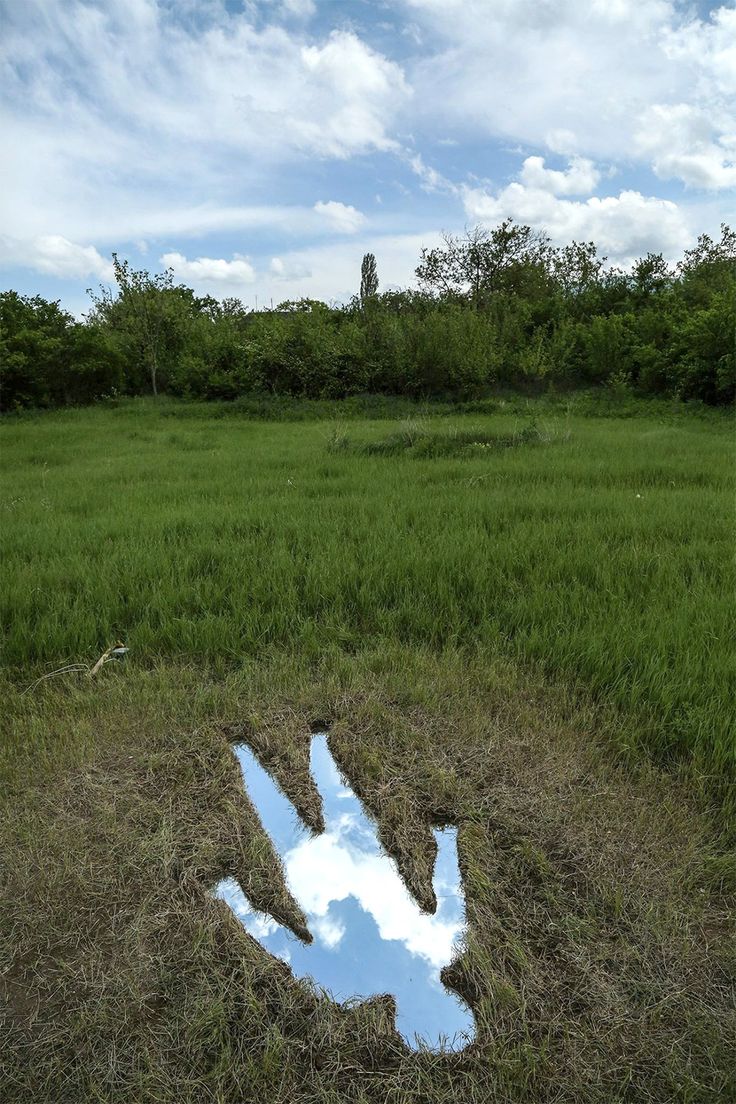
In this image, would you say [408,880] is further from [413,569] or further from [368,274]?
[368,274]

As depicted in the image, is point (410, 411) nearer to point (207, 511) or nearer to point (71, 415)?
point (71, 415)

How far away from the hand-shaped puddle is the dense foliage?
13614mm

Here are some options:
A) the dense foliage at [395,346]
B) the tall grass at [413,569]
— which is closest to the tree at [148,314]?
the dense foliage at [395,346]

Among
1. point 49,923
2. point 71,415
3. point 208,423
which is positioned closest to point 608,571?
point 49,923

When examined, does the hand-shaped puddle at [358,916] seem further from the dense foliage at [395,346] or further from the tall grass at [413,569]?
the dense foliage at [395,346]

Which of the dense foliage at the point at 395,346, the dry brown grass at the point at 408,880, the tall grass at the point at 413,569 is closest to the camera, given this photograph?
the dry brown grass at the point at 408,880

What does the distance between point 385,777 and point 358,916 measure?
1.67 ft

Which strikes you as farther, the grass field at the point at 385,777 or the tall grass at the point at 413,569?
the tall grass at the point at 413,569

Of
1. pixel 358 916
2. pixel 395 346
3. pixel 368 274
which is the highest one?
pixel 368 274

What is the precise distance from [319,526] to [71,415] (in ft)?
40.5

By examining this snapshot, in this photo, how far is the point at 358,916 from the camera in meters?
1.73

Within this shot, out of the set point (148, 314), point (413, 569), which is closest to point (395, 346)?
point (148, 314)

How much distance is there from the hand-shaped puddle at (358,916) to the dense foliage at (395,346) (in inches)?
536

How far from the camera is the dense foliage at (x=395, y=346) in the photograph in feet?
49.4
